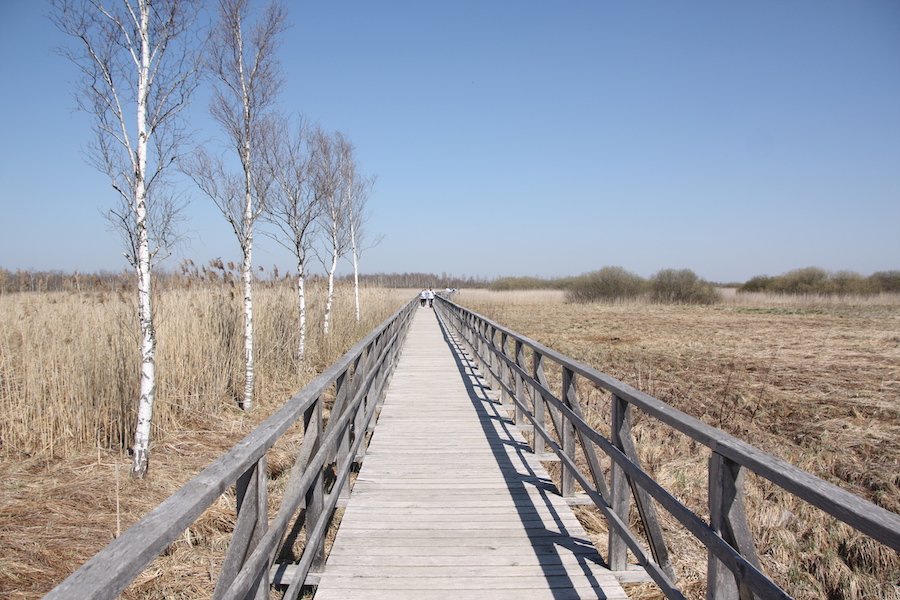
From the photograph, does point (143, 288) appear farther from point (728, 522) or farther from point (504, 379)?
point (728, 522)

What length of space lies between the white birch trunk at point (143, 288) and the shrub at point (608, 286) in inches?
1623

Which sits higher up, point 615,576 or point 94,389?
point 94,389

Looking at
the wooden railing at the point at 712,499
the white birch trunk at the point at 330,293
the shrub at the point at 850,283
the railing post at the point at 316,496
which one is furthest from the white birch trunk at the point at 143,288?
the shrub at the point at 850,283

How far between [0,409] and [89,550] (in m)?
2.66

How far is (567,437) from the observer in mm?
3650

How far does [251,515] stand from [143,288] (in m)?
3.96

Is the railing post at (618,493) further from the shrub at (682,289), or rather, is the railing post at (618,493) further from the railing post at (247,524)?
the shrub at (682,289)

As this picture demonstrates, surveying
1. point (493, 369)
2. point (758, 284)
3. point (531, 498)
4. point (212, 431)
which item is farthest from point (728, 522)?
point (758, 284)

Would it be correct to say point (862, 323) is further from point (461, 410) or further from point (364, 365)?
point (364, 365)

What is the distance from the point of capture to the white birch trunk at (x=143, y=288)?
4781mm

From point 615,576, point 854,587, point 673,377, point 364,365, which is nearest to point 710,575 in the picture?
point 615,576

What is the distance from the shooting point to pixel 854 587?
3512 mm

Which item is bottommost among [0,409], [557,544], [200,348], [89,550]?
[89,550]

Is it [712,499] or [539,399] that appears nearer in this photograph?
[712,499]
